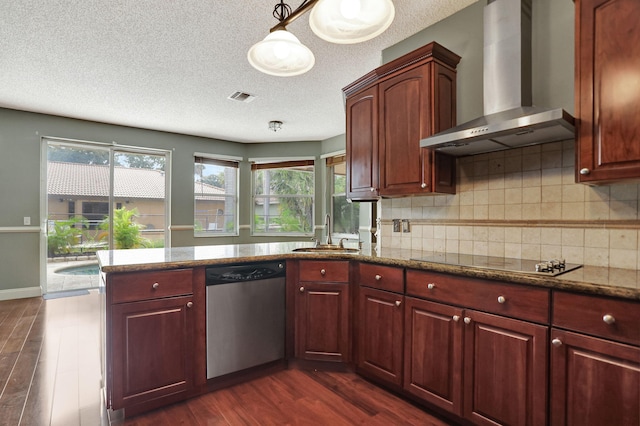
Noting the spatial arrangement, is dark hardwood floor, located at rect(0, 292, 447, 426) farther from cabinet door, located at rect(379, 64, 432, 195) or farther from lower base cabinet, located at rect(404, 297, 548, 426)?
cabinet door, located at rect(379, 64, 432, 195)

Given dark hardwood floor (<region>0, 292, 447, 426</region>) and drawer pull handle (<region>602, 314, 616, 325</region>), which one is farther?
dark hardwood floor (<region>0, 292, 447, 426</region>)

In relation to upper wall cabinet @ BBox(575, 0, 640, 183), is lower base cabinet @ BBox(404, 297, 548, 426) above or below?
below

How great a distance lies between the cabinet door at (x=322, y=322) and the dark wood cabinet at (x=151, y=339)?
708mm

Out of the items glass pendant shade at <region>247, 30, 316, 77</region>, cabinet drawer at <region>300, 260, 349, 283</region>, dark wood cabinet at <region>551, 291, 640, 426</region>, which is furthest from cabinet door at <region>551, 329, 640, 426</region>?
glass pendant shade at <region>247, 30, 316, 77</region>

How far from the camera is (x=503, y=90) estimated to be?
2016 millimetres

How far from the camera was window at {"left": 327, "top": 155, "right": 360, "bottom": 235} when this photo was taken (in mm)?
6047

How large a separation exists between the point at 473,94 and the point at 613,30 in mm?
884

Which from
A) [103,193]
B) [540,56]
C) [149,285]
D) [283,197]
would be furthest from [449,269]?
[103,193]

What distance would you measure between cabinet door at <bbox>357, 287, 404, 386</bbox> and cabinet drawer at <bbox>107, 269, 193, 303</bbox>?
114 centimetres

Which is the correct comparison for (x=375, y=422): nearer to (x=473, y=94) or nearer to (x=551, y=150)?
(x=551, y=150)

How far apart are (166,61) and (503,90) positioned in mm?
2889

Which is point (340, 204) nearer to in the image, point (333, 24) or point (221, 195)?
point (221, 195)

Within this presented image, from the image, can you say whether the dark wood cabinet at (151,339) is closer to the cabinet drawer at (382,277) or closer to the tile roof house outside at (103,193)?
the cabinet drawer at (382,277)

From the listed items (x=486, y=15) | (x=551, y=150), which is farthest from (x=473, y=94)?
(x=551, y=150)
